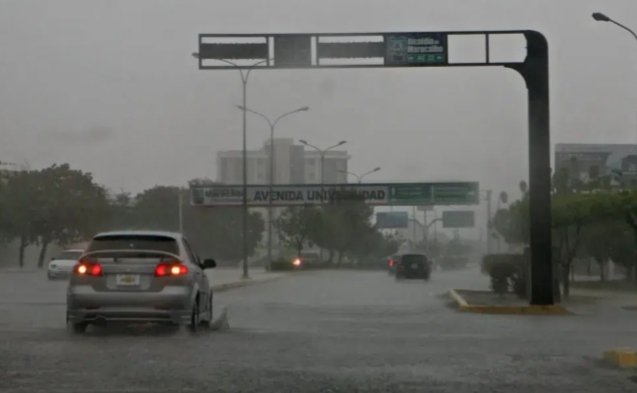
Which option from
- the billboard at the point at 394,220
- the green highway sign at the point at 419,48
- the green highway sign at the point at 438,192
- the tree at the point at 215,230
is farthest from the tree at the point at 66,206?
the green highway sign at the point at 419,48

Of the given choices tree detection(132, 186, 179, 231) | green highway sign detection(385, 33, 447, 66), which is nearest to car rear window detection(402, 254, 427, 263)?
tree detection(132, 186, 179, 231)

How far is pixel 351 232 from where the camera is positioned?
94.9 m

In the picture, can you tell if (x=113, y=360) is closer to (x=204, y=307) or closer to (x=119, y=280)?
(x=119, y=280)

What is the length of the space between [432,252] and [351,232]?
4814cm

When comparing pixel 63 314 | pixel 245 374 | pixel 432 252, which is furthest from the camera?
pixel 432 252

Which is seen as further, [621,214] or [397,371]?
[621,214]

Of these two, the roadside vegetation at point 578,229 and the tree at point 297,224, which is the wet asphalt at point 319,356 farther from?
the tree at point 297,224

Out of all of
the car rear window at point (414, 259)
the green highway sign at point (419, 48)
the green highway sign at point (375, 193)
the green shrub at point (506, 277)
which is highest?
the green highway sign at point (419, 48)

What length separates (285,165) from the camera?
112062 millimetres

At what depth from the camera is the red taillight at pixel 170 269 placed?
1588cm

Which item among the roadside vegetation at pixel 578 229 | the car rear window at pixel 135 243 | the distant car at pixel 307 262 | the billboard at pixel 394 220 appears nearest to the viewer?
the car rear window at pixel 135 243

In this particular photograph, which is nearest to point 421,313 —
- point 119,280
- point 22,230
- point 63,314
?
point 63,314

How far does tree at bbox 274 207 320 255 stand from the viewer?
9144cm

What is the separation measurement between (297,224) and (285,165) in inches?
768
